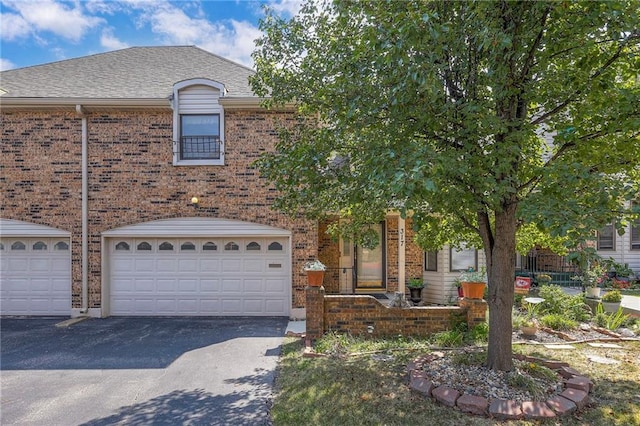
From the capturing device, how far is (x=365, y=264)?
10.9 meters

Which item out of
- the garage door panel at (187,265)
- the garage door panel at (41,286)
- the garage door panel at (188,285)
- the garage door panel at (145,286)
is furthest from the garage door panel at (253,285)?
the garage door panel at (41,286)

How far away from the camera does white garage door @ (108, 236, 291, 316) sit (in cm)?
916

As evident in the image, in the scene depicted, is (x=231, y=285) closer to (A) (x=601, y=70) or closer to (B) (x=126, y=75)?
(B) (x=126, y=75)

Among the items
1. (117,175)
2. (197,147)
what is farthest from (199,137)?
(117,175)

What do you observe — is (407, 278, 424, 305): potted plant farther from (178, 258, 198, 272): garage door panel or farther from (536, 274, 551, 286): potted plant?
(178, 258, 198, 272): garage door panel

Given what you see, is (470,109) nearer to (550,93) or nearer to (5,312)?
(550,93)

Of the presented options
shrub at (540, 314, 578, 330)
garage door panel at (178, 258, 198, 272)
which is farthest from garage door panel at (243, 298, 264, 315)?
shrub at (540, 314, 578, 330)

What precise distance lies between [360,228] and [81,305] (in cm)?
764

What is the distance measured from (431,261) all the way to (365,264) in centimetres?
195

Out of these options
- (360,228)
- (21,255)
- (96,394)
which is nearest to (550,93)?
(360,228)

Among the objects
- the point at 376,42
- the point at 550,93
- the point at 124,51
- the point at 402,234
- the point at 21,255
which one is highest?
the point at 124,51

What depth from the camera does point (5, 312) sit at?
928 centimetres

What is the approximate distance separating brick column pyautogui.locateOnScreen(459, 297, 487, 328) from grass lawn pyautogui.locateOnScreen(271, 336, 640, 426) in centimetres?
87

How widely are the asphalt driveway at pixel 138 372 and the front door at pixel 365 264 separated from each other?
3079 mm
